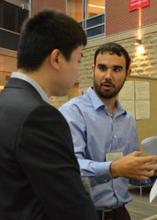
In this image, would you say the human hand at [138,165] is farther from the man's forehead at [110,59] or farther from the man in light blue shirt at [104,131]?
the man's forehead at [110,59]

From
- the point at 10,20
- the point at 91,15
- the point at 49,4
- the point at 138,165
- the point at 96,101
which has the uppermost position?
the point at 10,20

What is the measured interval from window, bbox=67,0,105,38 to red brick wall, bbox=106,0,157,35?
384 millimetres

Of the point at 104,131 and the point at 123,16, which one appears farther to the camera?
the point at 123,16

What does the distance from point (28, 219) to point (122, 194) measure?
993 millimetres

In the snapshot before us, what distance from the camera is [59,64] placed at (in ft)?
4.00

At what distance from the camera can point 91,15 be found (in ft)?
41.8

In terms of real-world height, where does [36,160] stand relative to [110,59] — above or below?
below

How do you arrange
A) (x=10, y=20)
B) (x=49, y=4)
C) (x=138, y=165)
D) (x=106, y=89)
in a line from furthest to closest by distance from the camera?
(x=10, y=20) → (x=49, y=4) → (x=106, y=89) → (x=138, y=165)

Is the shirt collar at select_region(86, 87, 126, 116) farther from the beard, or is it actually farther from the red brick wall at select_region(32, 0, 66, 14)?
the red brick wall at select_region(32, 0, 66, 14)

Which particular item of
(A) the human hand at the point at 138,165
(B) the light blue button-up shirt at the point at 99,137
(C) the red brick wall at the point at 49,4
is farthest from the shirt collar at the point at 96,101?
(C) the red brick wall at the point at 49,4

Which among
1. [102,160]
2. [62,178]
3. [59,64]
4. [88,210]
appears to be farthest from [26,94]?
[102,160]

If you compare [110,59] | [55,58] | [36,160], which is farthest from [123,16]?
[36,160]

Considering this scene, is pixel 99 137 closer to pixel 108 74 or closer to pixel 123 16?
pixel 108 74

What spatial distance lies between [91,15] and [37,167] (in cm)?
1209
